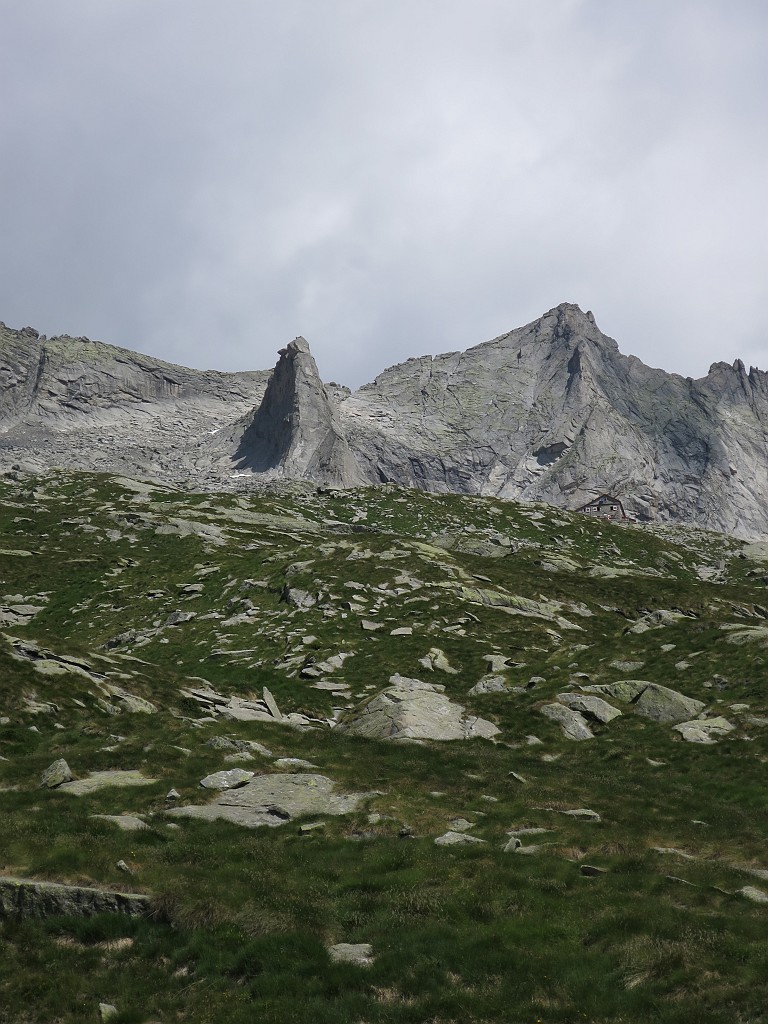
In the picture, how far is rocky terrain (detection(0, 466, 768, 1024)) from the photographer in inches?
444

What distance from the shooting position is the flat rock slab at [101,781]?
18625mm

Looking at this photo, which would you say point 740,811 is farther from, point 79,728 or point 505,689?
point 79,728

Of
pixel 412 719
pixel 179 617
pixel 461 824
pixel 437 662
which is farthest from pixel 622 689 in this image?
pixel 179 617

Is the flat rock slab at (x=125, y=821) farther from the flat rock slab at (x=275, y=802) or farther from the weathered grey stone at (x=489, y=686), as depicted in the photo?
the weathered grey stone at (x=489, y=686)

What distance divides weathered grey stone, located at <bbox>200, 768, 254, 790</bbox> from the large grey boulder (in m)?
8.44

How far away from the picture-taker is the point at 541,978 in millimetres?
11258

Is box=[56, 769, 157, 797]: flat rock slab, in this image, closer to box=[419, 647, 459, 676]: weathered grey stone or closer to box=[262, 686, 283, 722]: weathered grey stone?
box=[262, 686, 283, 722]: weathered grey stone

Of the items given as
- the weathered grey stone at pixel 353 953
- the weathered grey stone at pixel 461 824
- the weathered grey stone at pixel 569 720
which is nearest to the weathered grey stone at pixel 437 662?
the weathered grey stone at pixel 569 720

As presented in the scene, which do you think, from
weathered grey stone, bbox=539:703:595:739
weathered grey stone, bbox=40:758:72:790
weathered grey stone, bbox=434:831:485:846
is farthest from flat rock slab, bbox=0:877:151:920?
weathered grey stone, bbox=539:703:595:739

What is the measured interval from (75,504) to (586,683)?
71267 mm

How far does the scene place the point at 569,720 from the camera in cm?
3075

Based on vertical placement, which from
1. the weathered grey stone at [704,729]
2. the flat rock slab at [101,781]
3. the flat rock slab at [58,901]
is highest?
the weathered grey stone at [704,729]

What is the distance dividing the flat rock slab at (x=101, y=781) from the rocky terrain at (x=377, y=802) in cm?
19

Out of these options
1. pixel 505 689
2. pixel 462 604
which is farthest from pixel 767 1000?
pixel 462 604
